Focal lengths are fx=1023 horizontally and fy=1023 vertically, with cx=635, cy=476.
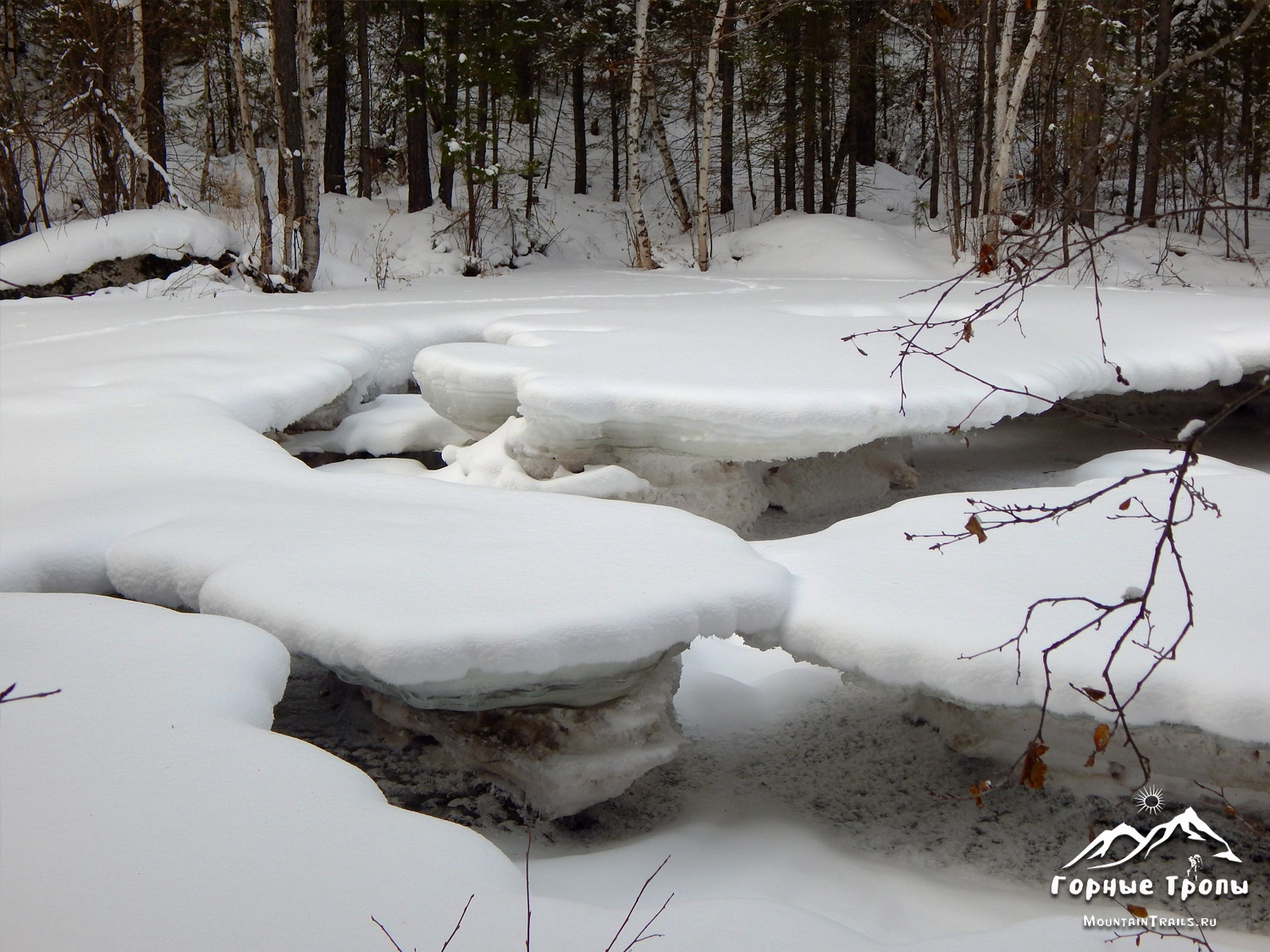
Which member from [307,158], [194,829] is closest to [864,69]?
[307,158]

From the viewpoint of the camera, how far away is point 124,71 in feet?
32.3

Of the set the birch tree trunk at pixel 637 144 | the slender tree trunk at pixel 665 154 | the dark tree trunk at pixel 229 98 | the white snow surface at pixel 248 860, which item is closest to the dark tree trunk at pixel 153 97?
the dark tree trunk at pixel 229 98

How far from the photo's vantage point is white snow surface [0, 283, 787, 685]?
230 centimetres

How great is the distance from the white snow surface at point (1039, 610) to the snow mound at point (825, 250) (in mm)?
6889

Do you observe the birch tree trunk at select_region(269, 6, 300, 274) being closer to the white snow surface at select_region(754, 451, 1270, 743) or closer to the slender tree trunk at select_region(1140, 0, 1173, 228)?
the white snow surface at select_region(754, 451, 1270, 743)

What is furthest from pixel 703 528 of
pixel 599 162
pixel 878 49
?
pixel 599 162

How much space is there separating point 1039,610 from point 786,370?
2185 mm

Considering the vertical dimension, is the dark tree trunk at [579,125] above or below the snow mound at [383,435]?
above

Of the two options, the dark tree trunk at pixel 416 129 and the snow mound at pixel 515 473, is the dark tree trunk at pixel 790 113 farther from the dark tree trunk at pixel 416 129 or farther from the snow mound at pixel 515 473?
the snow mound at pixel 515 473

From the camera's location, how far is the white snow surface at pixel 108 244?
8.32 meters

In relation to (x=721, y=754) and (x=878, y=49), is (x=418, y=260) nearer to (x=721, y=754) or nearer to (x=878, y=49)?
(x=878, y=49)

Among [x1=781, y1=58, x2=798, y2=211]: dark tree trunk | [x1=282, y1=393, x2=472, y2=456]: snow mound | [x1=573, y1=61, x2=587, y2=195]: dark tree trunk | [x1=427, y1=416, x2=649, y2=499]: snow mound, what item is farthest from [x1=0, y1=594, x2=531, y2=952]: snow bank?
[x1=573, y1=61, x2=587, y2=195]: dark tree trunk

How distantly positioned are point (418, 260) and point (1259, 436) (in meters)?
8.86

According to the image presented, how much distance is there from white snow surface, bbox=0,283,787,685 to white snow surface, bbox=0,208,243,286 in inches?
169
